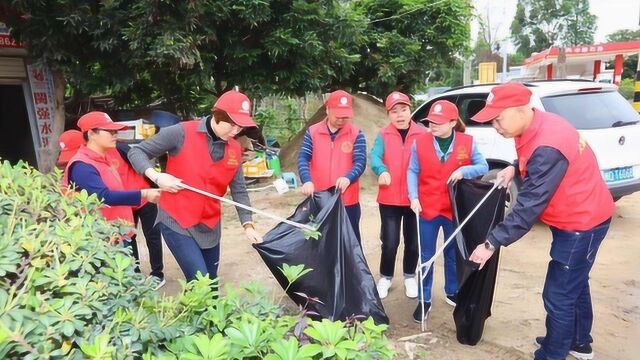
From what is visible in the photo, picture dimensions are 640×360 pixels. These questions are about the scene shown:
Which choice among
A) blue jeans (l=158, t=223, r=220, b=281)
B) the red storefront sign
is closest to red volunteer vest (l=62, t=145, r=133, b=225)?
blue jeans (l=158, t=223, r=220, b=281)

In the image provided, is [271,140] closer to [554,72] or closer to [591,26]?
[554,72]

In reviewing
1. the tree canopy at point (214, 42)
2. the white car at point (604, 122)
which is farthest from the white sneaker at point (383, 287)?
the tree canopy at point (214, 42)

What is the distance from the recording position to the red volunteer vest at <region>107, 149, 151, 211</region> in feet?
11.0

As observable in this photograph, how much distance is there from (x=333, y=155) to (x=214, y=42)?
3.80 meters

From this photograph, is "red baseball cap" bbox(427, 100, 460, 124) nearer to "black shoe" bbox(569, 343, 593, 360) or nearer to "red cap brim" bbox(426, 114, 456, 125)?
"red cap brim" bbox(426, 114, 456, 125)

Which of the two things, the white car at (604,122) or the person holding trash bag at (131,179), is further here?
the white car at (604,122)

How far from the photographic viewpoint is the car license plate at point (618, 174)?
4.48 metres

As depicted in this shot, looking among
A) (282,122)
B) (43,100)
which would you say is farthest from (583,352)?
(282,122)

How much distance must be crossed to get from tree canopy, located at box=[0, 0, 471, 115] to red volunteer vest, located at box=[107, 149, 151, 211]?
85.9 inches

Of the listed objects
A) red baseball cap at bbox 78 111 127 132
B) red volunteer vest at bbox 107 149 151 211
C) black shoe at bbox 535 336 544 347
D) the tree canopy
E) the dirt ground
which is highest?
the tree canopy

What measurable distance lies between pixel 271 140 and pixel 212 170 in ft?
23.8

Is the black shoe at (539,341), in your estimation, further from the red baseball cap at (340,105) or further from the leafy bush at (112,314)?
the leafy bush at (112,314)

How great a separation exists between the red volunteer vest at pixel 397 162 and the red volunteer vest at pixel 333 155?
23cm

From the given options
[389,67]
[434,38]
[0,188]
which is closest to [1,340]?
[0,188]
